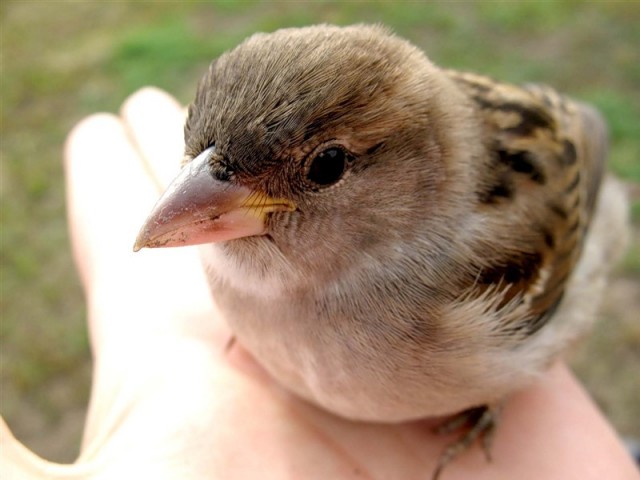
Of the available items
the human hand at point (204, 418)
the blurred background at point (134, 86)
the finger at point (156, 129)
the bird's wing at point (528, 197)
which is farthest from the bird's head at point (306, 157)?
the blurred background at point (134, 86)

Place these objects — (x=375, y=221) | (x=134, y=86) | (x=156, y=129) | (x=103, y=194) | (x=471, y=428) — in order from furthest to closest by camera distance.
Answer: (x=134, y=86), (x=156, y=129), (x=103, y=194), (x=471, y=428), (x=375, y=221)

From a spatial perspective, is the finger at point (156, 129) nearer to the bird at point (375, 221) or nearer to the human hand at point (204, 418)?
the human hand at point (204, 418)

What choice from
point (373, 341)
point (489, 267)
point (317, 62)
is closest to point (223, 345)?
point (373, 341)

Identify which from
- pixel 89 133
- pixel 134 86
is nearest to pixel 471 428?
pixel 89 133

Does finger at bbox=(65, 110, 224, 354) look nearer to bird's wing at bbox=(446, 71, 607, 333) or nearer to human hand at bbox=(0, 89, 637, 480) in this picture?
human hand at bbox=(0, 89, 637, 480)

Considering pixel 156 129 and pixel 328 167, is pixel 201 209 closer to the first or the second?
pixel 328 167

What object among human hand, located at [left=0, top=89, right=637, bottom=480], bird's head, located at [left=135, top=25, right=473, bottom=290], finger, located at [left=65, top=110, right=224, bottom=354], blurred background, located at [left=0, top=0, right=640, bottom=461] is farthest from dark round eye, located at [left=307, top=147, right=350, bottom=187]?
blurred background, located at [left=0, top=0, right=640, bottom=461]
